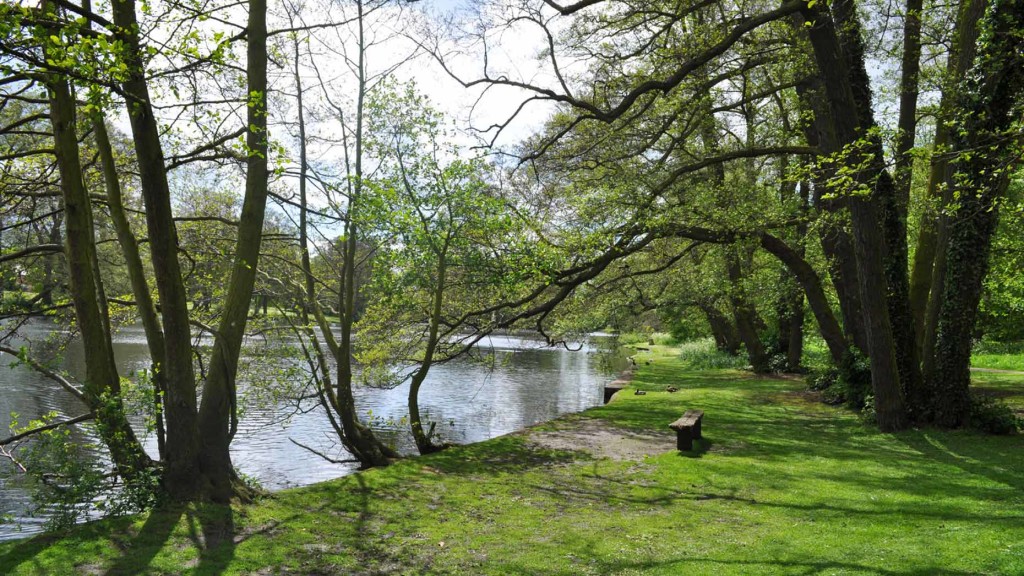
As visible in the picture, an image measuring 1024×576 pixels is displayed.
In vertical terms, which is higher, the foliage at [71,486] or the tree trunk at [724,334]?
the tree trunk at [724,334]

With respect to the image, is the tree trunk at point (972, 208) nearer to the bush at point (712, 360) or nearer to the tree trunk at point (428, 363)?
the tree trunk at point (428, 363)

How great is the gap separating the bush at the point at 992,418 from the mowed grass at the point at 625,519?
1.09 feet

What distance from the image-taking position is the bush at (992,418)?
10750 mm

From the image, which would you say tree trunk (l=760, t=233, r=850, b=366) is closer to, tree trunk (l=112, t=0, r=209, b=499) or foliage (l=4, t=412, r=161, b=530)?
tree trunk (l=112, t=0, r=209, b=499)

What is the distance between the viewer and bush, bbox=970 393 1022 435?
10.8 metres

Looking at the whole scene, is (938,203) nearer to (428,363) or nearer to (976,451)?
(976,451)

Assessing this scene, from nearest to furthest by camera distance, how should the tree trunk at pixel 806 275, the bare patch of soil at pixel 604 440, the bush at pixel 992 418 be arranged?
the bush at pixel 992 418
the bare patch of soil at pixel 604 440
the tree trunk at pixel 806 275

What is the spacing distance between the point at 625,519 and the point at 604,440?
551 centimetres

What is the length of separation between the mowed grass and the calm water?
2.74m

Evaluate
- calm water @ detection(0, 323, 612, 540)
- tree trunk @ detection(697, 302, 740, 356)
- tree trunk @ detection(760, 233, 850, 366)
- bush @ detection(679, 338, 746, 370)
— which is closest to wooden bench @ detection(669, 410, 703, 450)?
calm water @ detection(0, 323, 612, 540)

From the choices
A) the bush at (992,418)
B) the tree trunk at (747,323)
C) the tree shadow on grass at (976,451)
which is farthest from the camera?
the tree trunk at (747,323)

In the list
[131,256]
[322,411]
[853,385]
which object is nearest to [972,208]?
[853,385]

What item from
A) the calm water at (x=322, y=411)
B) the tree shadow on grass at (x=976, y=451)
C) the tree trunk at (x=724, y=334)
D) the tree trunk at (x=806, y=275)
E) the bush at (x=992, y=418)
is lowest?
the calm water at (x=322, y=411)

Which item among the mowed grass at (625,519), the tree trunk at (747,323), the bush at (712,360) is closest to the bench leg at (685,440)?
the mowed grass at (625,519)
